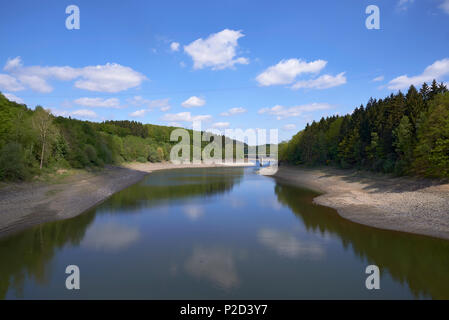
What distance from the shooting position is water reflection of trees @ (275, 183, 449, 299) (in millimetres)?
11258

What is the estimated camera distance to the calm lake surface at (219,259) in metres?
10.6

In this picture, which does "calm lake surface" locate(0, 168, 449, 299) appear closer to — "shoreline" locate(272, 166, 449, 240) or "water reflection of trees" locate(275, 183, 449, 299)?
"water reflection of trees" locate(275, 183, 449, 299)

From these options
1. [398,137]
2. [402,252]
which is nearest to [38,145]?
[402,252]

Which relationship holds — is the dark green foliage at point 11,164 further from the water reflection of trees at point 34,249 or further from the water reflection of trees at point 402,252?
the water reflection of trees at point 402,252

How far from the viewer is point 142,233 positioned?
18531mm

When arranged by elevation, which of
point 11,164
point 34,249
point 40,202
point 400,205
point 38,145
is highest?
point 38,145

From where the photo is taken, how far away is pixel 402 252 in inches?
567

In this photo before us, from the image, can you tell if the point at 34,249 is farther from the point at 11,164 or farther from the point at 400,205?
the point at 400,205

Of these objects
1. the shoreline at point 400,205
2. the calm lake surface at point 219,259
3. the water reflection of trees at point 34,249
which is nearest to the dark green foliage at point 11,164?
the water reflection of trees at point 34,249

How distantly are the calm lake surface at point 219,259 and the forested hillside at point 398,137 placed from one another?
15686 mm

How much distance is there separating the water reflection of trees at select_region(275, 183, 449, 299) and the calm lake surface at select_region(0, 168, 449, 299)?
5cm

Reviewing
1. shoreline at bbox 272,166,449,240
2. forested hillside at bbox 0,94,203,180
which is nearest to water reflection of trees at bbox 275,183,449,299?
shoreline at bbox 272,166,449,240

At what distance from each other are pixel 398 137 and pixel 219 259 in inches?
1345

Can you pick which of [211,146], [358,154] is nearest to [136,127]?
[211,146]
